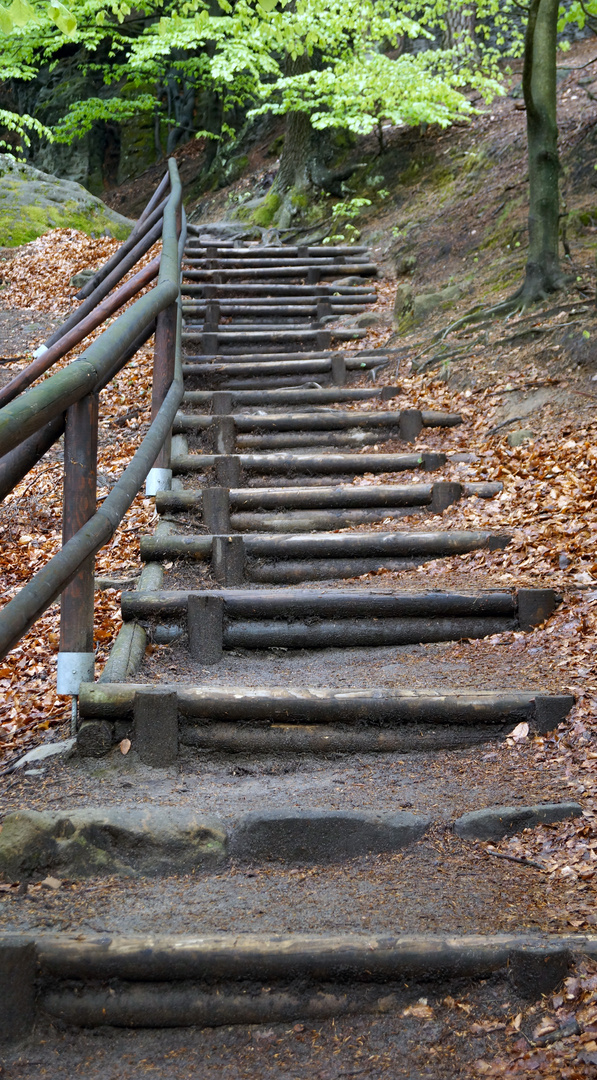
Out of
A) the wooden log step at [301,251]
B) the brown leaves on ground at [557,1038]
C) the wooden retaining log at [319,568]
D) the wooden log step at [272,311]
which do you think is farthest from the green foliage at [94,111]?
the brown leaves on ground at [557,1038]

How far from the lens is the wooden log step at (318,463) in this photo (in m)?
5.60

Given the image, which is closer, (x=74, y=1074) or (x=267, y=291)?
(x=74, y=1074)

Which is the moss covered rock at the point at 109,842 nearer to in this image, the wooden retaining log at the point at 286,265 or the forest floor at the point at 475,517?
the forest floor at the point at 475,517

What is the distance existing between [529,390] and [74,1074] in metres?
5.47

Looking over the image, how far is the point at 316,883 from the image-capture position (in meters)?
2.41

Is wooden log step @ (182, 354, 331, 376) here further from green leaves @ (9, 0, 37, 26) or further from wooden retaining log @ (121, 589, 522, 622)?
wooden retaining log @ (121, 589, 522, 622)

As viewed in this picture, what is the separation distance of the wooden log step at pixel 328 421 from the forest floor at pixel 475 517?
144mm

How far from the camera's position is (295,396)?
6977mm

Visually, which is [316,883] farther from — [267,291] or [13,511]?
[267,291]

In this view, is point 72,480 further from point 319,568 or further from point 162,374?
point 162,374

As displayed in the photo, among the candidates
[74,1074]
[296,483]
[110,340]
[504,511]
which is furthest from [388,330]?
[74,1074]

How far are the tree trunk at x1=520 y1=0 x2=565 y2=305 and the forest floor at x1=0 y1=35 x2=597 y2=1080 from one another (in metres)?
0.28

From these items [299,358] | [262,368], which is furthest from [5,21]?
[299,358]

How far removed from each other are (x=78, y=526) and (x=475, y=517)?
2534mm
